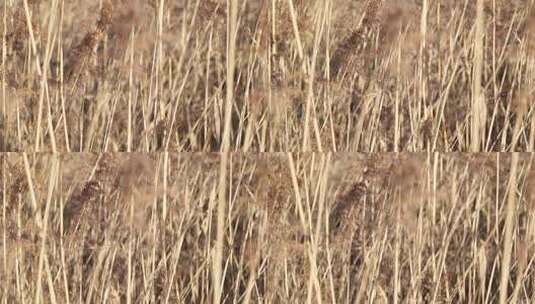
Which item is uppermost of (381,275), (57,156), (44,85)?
(44,85)

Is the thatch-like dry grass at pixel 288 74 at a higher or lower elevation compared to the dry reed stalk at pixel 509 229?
higher

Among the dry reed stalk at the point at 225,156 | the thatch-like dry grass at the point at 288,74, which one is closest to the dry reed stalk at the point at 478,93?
the thatch-like dry grass at the point at 288,74

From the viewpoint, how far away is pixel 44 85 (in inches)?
57.1

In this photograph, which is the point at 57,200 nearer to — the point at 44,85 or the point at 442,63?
the point at 44,85

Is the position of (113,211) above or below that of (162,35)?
below

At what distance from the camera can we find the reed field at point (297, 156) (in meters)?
1.42

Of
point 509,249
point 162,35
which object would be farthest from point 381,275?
point 162,35

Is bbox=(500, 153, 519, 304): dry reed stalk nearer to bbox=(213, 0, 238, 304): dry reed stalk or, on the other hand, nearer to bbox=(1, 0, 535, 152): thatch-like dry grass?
bbox=(1, 0, 535, 152): thatch-like dry grass

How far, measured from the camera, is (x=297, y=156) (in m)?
1.42

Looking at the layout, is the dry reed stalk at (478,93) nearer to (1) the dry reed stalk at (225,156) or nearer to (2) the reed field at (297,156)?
(2) the reed field at (297,156)

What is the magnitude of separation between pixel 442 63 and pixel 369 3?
0.18m

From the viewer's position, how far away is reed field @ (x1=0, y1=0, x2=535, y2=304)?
1.42m

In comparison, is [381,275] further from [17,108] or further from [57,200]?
[17,108]

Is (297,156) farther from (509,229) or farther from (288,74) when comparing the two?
(509,229)
